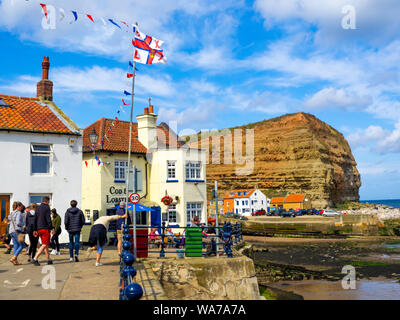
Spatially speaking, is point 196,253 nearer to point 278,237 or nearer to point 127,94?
point 127,94

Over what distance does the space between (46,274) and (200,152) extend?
21.8 meters

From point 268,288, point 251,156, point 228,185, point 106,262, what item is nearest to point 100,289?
point 106,262

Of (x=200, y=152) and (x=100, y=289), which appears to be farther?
(x=200, y=152)

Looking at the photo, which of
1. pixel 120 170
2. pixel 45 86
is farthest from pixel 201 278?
pixel 120 170

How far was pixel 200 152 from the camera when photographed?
31.5 m

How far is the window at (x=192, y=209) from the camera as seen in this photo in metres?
29.8

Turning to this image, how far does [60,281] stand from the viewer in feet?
30.9

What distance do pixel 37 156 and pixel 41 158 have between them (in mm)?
216

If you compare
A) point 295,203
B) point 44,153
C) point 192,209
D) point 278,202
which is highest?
point 44,153

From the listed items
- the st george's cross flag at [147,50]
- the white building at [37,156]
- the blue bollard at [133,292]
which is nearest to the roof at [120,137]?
the white building at [37,156]

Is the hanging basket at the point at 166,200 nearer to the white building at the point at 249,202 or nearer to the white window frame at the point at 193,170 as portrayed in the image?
the white window frame at the point at 193,170

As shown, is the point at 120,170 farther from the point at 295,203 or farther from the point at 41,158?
the point at 295,203

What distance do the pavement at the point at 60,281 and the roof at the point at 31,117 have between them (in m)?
7.87

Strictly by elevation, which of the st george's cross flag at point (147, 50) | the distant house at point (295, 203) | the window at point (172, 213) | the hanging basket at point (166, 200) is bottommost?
Result: the distant house at point (295, 203)
